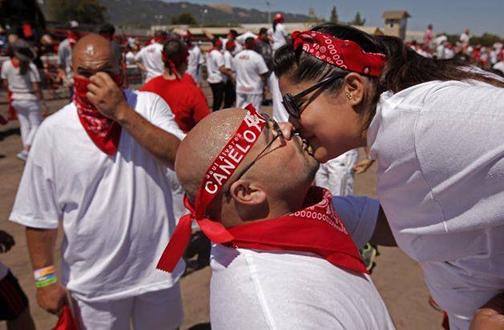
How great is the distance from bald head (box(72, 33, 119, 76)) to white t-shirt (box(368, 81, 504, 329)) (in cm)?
152

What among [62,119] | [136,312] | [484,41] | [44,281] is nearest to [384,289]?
[136,312]

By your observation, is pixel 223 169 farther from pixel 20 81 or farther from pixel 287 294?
pixel 20 81

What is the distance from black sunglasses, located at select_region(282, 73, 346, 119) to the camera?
5.05 feet

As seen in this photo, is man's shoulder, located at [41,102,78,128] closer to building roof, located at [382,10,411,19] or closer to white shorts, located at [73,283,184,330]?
white shorts, located at [73,283,184,330]

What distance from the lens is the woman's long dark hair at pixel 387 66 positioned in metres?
1.32

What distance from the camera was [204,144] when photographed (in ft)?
4.38

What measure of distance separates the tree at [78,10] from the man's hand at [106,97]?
208ft

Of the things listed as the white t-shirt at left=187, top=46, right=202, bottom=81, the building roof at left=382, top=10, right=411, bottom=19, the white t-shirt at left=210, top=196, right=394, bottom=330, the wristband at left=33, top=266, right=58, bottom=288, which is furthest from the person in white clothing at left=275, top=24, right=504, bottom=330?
the building roof at left=382, top=10, right=411, bottom=19

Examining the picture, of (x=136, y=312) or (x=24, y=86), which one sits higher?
(x=136, y=312)

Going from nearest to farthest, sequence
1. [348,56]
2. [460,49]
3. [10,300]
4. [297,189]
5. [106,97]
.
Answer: [297,189], [348,56], [106,97], [10,300], [460,49]

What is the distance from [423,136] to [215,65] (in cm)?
1141

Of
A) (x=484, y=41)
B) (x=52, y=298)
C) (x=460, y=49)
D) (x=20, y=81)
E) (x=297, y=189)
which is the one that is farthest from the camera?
(x=484, y=41)

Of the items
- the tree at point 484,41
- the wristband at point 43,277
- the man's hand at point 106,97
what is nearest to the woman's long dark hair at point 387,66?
the man's hand at point 106,97

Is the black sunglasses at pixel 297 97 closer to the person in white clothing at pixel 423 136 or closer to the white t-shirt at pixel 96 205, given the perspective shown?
the person in white clothing at pixel 423 136
